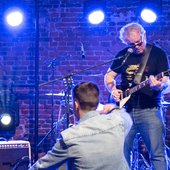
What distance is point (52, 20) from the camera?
21.4 ft

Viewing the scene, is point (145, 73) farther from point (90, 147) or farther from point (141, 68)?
point (90, 147)

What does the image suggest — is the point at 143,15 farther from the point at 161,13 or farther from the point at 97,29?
the point at 97,29

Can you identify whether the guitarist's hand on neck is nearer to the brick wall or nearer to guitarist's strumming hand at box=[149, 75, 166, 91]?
guitarist's strumming hand at box=[149, 75, 166, 91]

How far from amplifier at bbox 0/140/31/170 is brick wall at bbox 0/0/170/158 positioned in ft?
5.83

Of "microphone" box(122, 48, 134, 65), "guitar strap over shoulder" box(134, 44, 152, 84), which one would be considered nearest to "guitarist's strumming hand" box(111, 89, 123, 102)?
"guitar strap over shoulder" box(134, 44, 152, 84)

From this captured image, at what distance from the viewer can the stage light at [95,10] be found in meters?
6.18

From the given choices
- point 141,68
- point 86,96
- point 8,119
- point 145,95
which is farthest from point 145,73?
point 8,119

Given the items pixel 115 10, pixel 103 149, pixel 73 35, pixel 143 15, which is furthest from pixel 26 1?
pixel 103 149

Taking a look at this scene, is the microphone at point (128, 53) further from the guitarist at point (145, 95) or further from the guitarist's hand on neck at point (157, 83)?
the guitarist's hand on neck at point (157, 83)

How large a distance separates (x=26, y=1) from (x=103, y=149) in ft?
14.7

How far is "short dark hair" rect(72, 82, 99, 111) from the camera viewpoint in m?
2.64

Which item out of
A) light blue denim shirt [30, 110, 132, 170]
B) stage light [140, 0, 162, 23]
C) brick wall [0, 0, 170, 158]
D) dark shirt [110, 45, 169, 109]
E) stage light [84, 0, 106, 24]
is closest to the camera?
light blue denim shirt [30, 110, 132, 170]

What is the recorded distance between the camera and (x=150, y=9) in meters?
6.07

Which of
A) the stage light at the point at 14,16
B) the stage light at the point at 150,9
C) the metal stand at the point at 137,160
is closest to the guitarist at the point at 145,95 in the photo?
the metal stand at the point at 137,160
